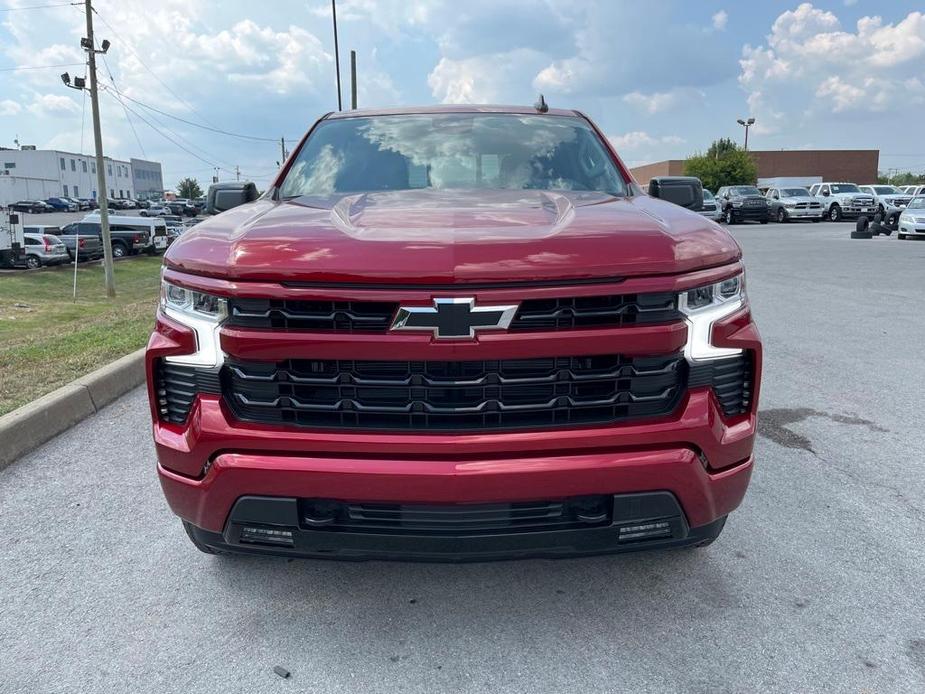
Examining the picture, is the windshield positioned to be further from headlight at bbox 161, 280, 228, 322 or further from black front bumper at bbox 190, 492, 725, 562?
black front bumper at bbox 190, 492, 725, 562

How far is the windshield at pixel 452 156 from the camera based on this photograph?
3.47 meters

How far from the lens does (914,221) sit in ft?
72.4

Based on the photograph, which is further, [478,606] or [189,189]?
[189,189]

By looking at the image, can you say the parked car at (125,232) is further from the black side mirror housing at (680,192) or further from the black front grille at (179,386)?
the black front grille at (179,386)

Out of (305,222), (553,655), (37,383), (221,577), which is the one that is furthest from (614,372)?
(37,383)

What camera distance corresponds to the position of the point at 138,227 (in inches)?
1425

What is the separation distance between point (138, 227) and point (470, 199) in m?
37.4

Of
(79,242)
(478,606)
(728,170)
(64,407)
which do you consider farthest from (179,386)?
(728,170)

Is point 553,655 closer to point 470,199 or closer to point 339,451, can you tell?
point 339,451

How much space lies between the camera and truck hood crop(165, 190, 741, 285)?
2115mm

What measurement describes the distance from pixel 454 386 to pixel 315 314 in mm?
468

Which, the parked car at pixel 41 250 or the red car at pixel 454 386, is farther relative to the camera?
the parked car at pixel 41 250

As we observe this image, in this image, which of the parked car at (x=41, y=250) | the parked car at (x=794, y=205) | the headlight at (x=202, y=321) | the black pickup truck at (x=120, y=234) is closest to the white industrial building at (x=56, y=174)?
the black pickup truck at (x=120, y=234)

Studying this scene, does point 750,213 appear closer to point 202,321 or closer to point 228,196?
point 228,196
